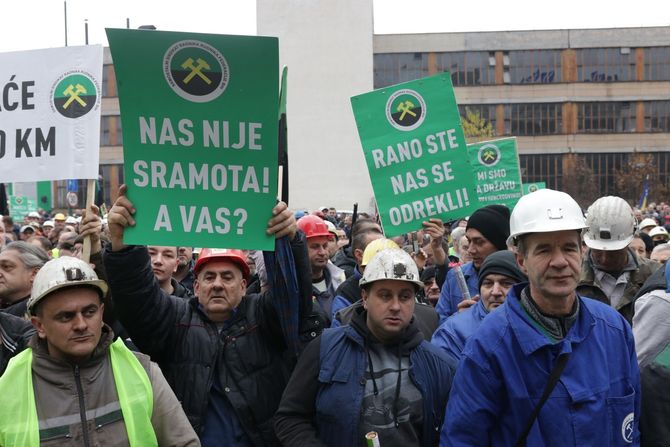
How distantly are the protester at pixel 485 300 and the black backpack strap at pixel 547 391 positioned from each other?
4.37ft

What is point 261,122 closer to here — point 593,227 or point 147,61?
point 147,61

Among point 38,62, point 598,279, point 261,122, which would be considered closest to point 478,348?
point 261,122

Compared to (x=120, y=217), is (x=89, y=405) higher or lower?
lower

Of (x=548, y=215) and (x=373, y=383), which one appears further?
(x=373, y=383)

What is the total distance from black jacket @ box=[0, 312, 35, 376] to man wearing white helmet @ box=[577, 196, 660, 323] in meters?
3.17

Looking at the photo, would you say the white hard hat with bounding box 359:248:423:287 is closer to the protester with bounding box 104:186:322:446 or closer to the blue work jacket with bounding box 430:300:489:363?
the protester with bounding box 104:186:322:446

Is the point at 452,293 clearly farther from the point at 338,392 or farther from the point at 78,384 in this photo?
the point at 78,384

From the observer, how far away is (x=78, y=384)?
3.48 meters

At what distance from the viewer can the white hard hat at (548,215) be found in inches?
129

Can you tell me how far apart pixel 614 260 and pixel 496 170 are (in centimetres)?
601

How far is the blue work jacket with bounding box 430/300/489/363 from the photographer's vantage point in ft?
14.6

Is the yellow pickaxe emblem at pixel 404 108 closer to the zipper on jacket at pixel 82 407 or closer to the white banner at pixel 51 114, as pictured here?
the white banner at pixel 51 114

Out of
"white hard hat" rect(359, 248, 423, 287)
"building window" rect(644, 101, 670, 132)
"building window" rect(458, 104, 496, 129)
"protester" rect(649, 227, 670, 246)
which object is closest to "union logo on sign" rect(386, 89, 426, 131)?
"white hard hat" rect(359, 248, 423, 287)

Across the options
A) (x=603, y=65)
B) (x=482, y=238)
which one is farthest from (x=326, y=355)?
(x=603, y=65)
